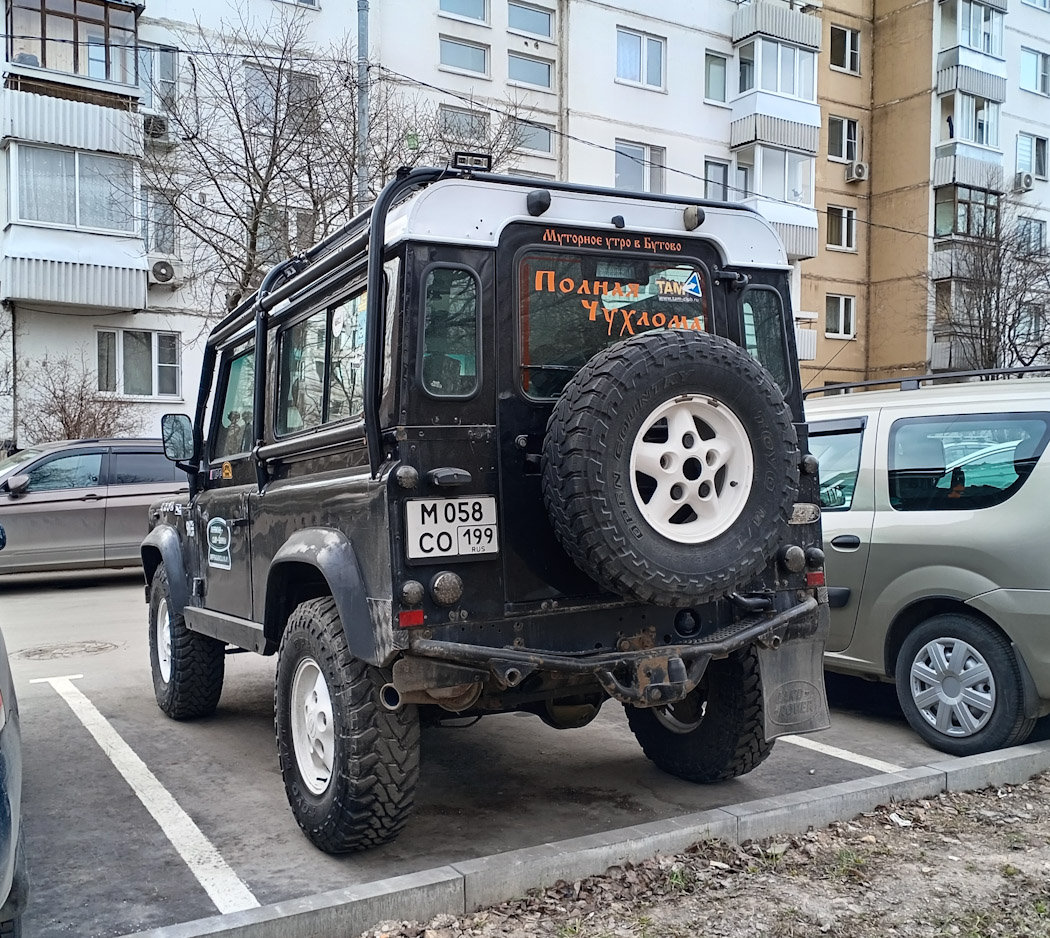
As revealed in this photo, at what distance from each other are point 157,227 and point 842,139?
901 inches

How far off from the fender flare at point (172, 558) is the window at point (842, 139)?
32212 millimetres

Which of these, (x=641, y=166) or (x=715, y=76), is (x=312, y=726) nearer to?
(x=641, y=166)

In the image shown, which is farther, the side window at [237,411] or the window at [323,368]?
the side window at [237,411]

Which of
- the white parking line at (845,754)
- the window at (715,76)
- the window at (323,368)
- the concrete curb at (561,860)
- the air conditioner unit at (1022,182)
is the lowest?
the white parking line at (845,754)

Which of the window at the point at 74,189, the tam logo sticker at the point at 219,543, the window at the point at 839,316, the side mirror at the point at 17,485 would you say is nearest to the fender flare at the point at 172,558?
the tam logo sticker at the point at 219,543

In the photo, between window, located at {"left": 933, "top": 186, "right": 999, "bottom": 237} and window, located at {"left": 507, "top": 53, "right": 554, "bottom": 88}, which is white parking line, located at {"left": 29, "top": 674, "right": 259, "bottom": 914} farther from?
window, located at {"left": 933, "top": 186, "right": 999, "bottom": 237}

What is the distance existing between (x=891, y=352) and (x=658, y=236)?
106 ft

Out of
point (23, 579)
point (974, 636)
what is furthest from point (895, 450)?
point (23, 579)

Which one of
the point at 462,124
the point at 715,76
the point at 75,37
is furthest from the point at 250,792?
the point at 715,76

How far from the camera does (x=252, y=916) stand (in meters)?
3.31

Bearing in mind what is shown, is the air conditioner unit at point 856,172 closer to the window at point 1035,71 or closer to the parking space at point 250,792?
the window at point 1035,71

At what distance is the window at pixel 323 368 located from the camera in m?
4.19

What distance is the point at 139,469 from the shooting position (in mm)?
13656

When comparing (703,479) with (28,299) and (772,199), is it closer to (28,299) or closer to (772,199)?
(28,299)
